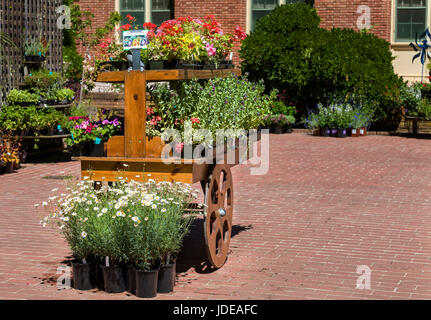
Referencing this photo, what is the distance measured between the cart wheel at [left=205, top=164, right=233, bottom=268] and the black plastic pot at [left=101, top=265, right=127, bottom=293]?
2.65ft

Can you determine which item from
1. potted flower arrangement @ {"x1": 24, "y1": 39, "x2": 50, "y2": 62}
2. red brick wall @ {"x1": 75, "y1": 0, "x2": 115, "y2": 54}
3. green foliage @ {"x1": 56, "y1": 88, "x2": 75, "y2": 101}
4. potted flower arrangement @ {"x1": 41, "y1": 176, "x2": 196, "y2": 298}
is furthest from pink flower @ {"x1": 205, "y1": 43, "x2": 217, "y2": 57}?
red brick wall @ {"x1": 75, "y1": 0, "x2": 115, "y2": 54}

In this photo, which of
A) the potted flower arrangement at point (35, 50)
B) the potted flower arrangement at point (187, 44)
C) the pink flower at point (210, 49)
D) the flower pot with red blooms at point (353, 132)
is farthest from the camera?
the flower pot with red blooms at point (353, 132)

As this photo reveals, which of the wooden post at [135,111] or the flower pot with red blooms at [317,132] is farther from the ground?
the wooden post at [135,111]

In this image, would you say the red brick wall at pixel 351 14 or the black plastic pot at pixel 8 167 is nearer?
the black plastic pot at pixel 8 167

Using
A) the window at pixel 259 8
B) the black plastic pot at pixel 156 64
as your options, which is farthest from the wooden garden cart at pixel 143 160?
the window at pixel 259 8

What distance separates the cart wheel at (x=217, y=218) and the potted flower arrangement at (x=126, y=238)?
0.35 metres

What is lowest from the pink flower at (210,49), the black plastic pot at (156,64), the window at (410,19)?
the black plastic pot at (156,64)

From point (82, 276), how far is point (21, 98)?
7.87 m

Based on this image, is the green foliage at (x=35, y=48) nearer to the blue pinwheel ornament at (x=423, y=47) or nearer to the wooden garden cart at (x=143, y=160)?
the wooden garden cart at (x=143, y=160)

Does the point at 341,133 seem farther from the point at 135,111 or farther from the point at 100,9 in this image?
the point at 135,111

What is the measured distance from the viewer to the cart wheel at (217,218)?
629cm

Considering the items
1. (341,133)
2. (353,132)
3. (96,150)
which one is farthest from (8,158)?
(353,132)

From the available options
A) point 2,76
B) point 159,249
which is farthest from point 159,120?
point 2,76

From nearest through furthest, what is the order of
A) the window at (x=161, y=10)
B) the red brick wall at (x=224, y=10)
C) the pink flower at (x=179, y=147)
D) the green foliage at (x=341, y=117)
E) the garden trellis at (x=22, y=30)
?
the pink flower at (x=179, y=147), the garden trellis at (x=22, y=30), the green foliage at (x=341, y=117), the red brick wall at (x=224, y=10), the window at (x=161, y=10)
